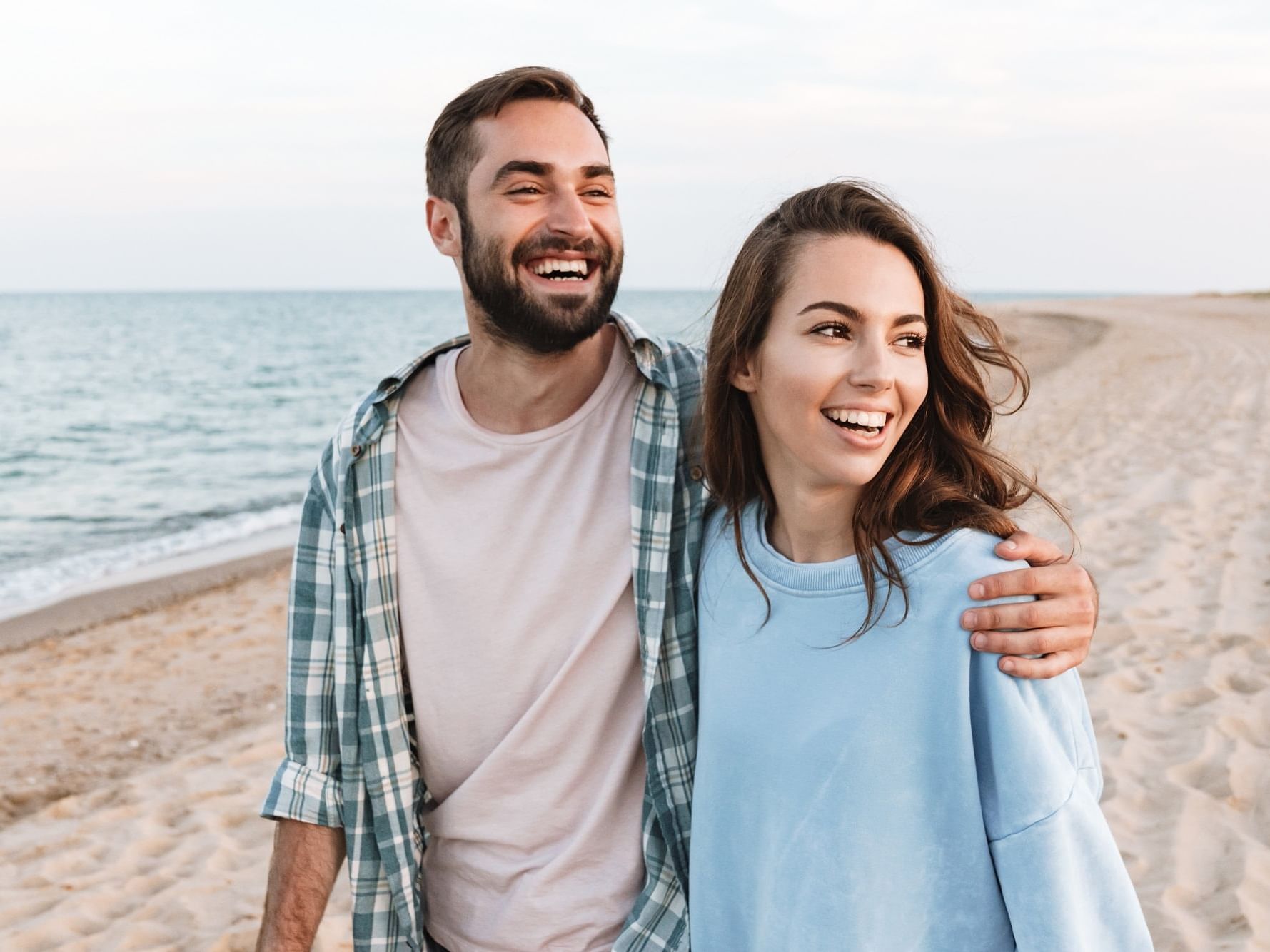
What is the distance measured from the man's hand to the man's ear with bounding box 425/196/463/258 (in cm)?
147

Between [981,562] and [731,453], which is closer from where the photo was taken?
[981,562]

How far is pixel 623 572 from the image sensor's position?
84.3 inches

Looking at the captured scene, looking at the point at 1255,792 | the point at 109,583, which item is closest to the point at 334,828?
the point at 1255,792

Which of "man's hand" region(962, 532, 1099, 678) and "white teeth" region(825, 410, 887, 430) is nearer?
"man's hand" region(962, 532, 1099, 678)

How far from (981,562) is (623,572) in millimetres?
759

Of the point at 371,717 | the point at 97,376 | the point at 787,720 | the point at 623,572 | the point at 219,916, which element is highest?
the point at 97,376

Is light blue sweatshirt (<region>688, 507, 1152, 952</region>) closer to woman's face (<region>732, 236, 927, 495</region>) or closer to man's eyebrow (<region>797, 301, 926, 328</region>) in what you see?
woman's face (<region>732, 236, 927, 495</region>)

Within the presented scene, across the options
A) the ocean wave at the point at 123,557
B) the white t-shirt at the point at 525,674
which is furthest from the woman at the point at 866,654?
the ocean wave at the point at 123,557

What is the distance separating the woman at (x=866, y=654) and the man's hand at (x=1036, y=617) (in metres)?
0.03

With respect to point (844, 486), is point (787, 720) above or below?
below

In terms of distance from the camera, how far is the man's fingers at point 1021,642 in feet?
4.98

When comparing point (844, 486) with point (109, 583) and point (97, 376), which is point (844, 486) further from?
point (97, 376)

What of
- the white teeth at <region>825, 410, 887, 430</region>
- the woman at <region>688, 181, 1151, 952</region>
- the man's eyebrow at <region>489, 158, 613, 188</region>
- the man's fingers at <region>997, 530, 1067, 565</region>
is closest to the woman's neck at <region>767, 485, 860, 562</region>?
the woman at <region>688, 181, 1151, 952</region>

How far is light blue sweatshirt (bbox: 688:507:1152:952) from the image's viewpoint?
4.86ft
